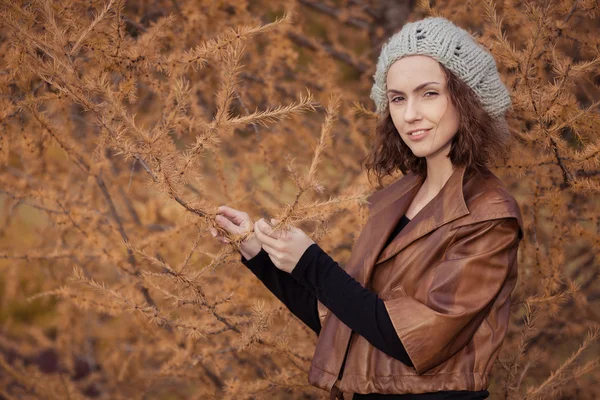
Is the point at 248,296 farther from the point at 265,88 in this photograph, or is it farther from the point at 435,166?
the point at 435,166

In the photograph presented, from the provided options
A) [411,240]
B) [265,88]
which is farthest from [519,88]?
[265,88]

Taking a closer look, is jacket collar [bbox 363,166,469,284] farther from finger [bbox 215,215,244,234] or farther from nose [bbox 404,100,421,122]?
finger [bbox 215,215,244,234]

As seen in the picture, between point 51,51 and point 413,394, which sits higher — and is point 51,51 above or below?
above

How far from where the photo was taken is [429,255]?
64.2 inches

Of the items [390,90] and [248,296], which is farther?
[248,296]

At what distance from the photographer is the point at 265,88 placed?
9.09 feet

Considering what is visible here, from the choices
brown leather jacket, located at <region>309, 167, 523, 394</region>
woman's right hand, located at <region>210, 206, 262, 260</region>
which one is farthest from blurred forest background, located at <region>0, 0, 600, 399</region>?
brown leather jacket, located at <region>309, 167, 523, 394</region>

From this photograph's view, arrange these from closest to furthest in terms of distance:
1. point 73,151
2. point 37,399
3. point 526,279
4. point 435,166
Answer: point 435,166 → point 73,151 → point 526,279 → point 37,399

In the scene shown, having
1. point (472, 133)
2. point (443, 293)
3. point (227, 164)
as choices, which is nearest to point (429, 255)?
point (443, 293)

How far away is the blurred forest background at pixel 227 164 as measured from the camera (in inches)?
63.6

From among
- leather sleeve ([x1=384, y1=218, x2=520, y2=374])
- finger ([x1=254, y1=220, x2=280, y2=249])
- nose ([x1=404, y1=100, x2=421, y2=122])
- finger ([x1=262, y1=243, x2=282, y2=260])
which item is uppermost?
nose ([x1=404, y1=100, x2=421, y2=122])

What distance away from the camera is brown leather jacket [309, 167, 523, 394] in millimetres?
1523

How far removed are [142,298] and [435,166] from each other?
151 centimetres

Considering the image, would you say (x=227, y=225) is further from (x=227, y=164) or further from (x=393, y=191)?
(x=227, y=164)
